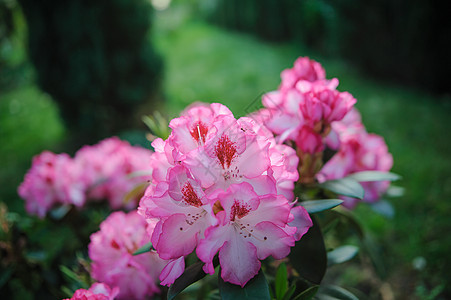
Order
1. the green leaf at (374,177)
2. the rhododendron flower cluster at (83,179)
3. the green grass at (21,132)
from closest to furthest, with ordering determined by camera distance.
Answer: the green leaf at (374,177), the rhododendron flower cluster at (83,179), the green grass at (21,132)

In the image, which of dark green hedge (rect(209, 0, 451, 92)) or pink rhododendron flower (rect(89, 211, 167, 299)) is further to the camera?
dark green hedge (rect(209, 0, 451, 92))

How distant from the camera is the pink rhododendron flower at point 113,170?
4.14 ft

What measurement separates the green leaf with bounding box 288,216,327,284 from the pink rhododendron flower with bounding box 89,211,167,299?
0.97 ft

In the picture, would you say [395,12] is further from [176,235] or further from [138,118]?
[176,235]

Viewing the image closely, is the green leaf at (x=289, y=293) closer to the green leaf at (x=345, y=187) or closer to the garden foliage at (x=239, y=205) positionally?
the garden foliage at (x=239, y=205)

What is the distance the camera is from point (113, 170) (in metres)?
1.27

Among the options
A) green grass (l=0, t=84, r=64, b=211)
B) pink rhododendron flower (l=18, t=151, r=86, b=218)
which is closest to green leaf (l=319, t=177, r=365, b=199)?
pink rhododendron flower (l=18, t=151, r=86, b=218)

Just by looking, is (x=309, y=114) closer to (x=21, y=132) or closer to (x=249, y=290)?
(x=249, y=290)

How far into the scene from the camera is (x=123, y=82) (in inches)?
141

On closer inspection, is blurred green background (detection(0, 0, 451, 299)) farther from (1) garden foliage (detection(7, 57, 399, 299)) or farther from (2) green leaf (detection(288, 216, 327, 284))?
(2) green leaf (detection(288, 216, 327, 284))

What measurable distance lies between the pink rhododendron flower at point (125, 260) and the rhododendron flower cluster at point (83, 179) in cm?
38

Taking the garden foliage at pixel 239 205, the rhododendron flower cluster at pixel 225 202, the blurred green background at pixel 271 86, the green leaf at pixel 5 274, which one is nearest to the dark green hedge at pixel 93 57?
the blurred green background at pixel 271 86

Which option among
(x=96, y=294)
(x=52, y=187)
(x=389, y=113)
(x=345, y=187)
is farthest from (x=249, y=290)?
(x=389, y=113)

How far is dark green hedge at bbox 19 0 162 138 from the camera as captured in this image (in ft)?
10.6
